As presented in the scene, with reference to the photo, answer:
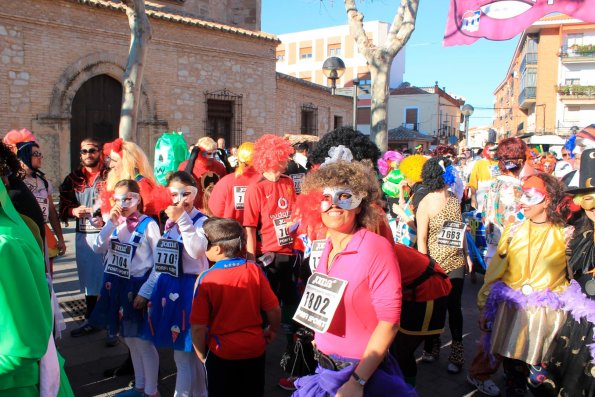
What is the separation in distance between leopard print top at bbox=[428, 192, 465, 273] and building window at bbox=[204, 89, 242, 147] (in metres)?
13.8

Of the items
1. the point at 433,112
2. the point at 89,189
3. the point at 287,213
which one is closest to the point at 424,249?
the point at 287,213

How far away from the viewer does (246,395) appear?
3061 mm

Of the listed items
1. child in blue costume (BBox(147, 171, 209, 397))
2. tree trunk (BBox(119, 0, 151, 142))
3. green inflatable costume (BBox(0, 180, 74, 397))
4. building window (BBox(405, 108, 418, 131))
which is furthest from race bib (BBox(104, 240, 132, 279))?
building window (BBox(405, 108, 418, 131))

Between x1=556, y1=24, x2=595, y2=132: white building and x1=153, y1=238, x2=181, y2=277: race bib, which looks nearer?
x1=153, y1=238, x2=181, y2=277: race bib

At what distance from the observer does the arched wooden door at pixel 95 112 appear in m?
14.6

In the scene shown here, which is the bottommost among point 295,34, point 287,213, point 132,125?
point 287,213

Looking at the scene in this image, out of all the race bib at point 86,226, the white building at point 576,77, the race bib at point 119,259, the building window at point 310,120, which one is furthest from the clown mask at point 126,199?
the white building at point 576,77

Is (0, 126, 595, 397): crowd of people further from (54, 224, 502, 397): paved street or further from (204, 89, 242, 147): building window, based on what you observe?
(204, 89, 242, 147): building window

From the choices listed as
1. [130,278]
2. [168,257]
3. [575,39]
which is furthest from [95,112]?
[575,39]

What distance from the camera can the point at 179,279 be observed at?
357cm

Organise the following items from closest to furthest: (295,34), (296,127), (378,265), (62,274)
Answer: (378,265) → (62,274) → (296,127) → (295,34)

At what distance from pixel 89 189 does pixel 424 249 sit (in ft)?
10.9

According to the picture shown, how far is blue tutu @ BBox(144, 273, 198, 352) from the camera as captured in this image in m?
3.45

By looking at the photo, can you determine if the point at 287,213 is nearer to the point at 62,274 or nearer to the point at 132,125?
the point at 62,274
